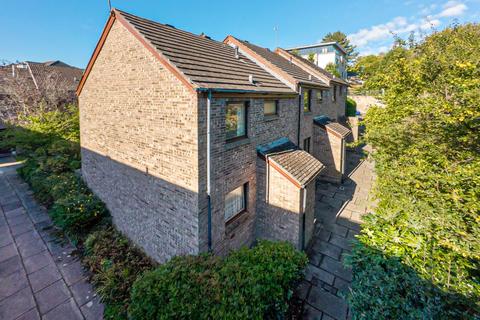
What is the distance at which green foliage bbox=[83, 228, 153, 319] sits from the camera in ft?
20.3

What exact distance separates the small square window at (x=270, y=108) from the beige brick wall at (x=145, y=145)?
13.1ft

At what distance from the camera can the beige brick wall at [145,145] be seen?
6156 mm

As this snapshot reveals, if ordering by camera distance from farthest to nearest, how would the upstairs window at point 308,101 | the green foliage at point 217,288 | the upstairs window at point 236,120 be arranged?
the upstairs window at point 308,101
the upstairs window at point 236,120
the green foliage at point 217,288

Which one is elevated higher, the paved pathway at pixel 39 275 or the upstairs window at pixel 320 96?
the upstairs window at pixel 320 96

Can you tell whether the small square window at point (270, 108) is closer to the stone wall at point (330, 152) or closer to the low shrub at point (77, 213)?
the stone wall at point (330, 152)

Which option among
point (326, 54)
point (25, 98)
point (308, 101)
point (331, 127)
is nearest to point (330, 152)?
point (331, 127)

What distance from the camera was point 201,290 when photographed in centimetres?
452

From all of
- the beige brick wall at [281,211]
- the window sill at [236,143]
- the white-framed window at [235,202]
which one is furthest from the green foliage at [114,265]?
the window sill at [236,143]

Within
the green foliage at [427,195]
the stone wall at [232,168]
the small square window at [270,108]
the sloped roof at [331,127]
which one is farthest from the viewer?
the sloped roof at [331,127]

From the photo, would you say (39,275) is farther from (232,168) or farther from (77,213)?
(232,168)

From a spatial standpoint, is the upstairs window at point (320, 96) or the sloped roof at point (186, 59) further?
the upstairs window at point (320, 96)

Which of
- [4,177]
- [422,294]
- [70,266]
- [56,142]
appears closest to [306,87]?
[422,294]

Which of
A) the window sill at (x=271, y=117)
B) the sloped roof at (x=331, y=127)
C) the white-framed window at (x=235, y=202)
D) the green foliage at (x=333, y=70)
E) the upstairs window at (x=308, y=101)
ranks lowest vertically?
the white-framed window at (x=235, y=202)

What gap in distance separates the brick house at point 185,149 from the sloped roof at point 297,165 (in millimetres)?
49
